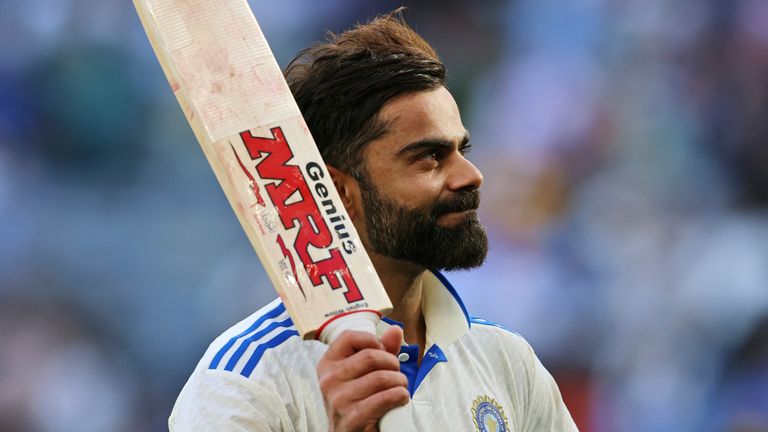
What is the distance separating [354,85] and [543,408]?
79cm

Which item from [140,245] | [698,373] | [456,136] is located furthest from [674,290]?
[456,136]

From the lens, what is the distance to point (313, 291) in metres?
1.61

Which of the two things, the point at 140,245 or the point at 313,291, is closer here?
the point at 313,291

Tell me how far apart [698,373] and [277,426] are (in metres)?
2.84

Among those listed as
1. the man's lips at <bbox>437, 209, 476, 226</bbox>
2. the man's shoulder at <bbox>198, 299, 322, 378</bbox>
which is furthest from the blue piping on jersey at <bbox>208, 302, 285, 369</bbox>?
the man's lips at <bbox>437, 209, 476, 226</bbox>

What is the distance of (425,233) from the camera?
202cm

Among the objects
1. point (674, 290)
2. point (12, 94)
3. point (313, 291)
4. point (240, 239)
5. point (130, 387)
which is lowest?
point (674, 290)

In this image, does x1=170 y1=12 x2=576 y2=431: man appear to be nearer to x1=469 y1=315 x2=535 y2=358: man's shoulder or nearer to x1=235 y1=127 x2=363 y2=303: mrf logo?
x1=469 y1=315 x2=535 y2=358: man's shoulder

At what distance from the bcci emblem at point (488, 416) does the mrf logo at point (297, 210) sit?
1.59 feet

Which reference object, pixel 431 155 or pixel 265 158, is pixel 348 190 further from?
pixel 265 158

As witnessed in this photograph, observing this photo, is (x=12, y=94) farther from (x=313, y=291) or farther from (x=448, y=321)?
(x=313, y=291)

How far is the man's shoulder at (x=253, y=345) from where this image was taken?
5.92 feet

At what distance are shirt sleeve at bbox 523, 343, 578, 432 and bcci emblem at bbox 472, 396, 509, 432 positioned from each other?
0.45 ft

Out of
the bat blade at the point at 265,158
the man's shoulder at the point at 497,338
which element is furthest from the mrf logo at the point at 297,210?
the man's shoulder at the point at 497,338
